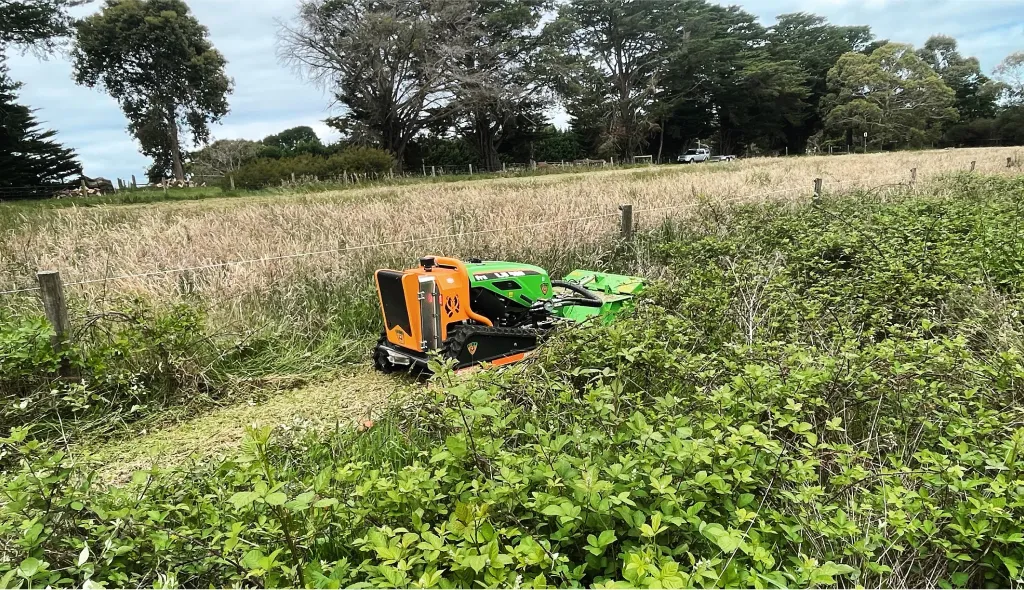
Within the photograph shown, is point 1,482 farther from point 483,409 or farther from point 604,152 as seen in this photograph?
point 604,152

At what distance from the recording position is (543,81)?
37.2 m

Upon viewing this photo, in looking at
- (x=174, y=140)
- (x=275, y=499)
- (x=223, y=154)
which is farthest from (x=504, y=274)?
(x=223, y=154)

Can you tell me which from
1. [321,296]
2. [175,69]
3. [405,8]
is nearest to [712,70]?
[405,8]

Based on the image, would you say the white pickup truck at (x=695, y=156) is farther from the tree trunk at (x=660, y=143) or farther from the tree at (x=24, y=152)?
the tree at (x=24, y=152)

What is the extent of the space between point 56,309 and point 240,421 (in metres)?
1.51

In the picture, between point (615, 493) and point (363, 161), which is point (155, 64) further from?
point (615, 493)

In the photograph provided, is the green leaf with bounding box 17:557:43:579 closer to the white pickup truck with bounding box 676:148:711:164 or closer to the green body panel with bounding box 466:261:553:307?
the green body panel with bounding box 466:261:553:307

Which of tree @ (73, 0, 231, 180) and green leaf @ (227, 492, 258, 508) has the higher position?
tree @ (73, 0, 231, 180)

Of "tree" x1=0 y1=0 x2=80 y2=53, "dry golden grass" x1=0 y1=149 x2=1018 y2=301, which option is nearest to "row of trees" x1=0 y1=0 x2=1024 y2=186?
"tree" x1=0 y1=0 x2=80 y2=53

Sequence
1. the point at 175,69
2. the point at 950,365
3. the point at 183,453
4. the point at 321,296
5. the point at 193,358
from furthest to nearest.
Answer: the point at 175,69, the point at 321,296, the point at 193,358, the point at 183,453, the point at 950,365

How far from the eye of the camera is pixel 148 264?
532cm

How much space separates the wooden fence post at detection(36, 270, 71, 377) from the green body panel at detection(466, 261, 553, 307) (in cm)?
281

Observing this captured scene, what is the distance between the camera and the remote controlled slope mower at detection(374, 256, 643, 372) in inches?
145

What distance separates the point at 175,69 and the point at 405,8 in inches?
606
